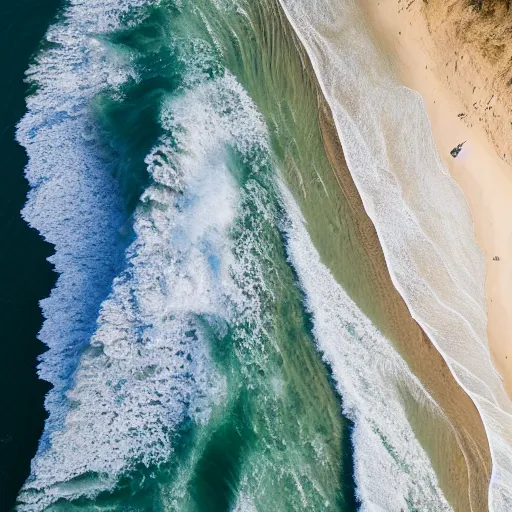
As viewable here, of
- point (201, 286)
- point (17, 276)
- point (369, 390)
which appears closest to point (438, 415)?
point (369, 390)

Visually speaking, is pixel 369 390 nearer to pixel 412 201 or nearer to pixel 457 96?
pixel 412 201

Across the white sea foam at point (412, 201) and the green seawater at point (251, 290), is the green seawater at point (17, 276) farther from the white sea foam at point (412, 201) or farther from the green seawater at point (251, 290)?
the white sea foam at point (412, 201)

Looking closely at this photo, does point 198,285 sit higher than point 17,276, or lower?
higher

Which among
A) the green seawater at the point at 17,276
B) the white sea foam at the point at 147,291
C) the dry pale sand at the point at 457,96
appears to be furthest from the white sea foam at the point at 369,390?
the green seawater at the point at 17,276

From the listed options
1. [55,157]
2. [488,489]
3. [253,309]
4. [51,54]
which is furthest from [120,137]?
[488,489]

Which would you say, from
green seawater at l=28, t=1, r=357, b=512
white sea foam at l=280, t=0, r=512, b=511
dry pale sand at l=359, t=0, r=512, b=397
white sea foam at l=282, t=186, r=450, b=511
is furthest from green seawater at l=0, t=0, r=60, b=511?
dry pale sand at l=359, t=0, r=512, b=397
